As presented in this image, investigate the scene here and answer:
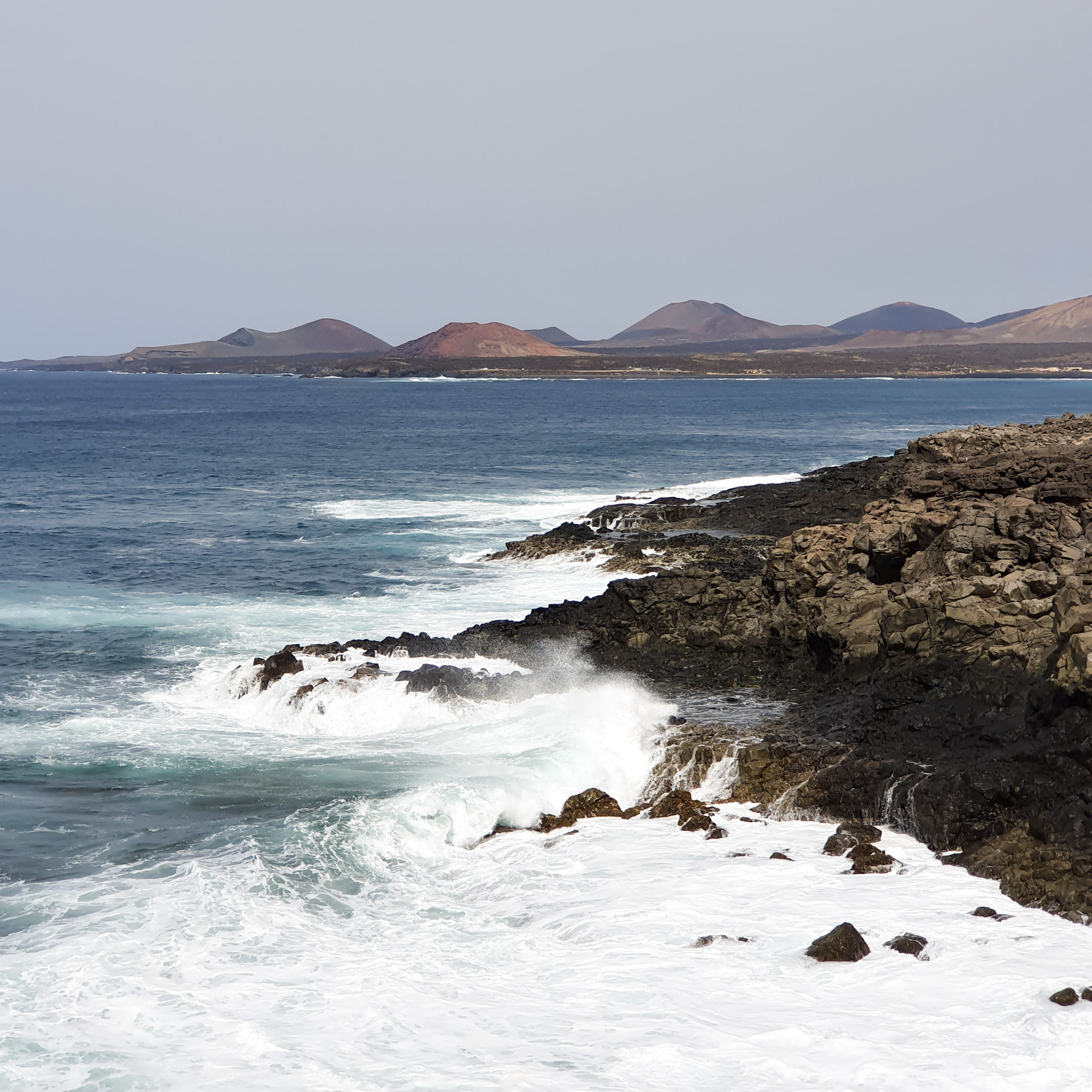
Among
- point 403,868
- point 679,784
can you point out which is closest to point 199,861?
point 403,868

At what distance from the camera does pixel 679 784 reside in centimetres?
1616

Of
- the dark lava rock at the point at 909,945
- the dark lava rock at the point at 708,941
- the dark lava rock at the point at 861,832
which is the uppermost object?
the dark lava rock at the point at 861,832

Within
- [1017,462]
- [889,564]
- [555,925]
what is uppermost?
[1017,462]

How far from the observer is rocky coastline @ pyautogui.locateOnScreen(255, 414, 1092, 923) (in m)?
13.8

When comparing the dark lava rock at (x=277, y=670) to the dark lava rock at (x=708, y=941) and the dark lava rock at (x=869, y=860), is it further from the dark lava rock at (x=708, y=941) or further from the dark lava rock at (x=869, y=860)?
the dark lava rock at (x=869, y=860)

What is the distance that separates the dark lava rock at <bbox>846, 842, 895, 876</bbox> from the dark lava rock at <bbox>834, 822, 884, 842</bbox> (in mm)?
422

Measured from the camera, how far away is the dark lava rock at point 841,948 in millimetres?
10984

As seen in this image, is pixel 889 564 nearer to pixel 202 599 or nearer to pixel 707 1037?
pixel 707 1037

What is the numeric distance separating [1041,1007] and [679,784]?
6.74 m

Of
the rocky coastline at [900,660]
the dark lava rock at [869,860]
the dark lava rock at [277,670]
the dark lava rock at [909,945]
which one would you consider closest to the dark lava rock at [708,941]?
the dark lava rock at [909,945]

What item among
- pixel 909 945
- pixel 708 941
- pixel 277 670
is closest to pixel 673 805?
pixel 708 941

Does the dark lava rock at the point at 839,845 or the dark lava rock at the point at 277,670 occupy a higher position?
the dark lava rock at the point at 277,670

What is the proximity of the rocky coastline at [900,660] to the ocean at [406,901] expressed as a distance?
1.82 ft

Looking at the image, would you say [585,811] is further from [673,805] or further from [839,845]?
[839,845]
